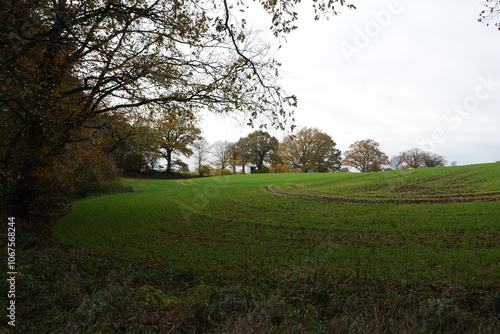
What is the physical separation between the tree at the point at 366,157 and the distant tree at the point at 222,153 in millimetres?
26536

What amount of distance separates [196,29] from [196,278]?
707cm

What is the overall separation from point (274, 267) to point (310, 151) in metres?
53.0

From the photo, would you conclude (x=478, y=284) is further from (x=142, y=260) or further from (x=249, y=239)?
(x=142, y=260)

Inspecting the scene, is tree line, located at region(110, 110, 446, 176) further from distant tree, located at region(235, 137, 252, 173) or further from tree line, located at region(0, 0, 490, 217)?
tree line, located at region(0, 0, 490, 217)

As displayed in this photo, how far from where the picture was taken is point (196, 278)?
7691mm

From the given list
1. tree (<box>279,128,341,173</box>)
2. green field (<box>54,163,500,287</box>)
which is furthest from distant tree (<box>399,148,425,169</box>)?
green field (<box>54,163,500,287</box>)

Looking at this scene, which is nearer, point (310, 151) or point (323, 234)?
point (323, 234)

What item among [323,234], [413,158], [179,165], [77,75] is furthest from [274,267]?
[413,158]

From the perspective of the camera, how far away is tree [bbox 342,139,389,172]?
63125 mm

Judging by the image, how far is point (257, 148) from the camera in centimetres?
6231

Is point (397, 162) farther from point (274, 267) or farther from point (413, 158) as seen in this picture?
point (274, 267)

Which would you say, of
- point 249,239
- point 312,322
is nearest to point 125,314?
point 312,322

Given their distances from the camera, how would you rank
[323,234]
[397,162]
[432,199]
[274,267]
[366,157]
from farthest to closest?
[397,162], [366,157], [432,199], [323,234], [274,267]

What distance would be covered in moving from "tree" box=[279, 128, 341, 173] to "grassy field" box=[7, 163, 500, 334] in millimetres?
39110
